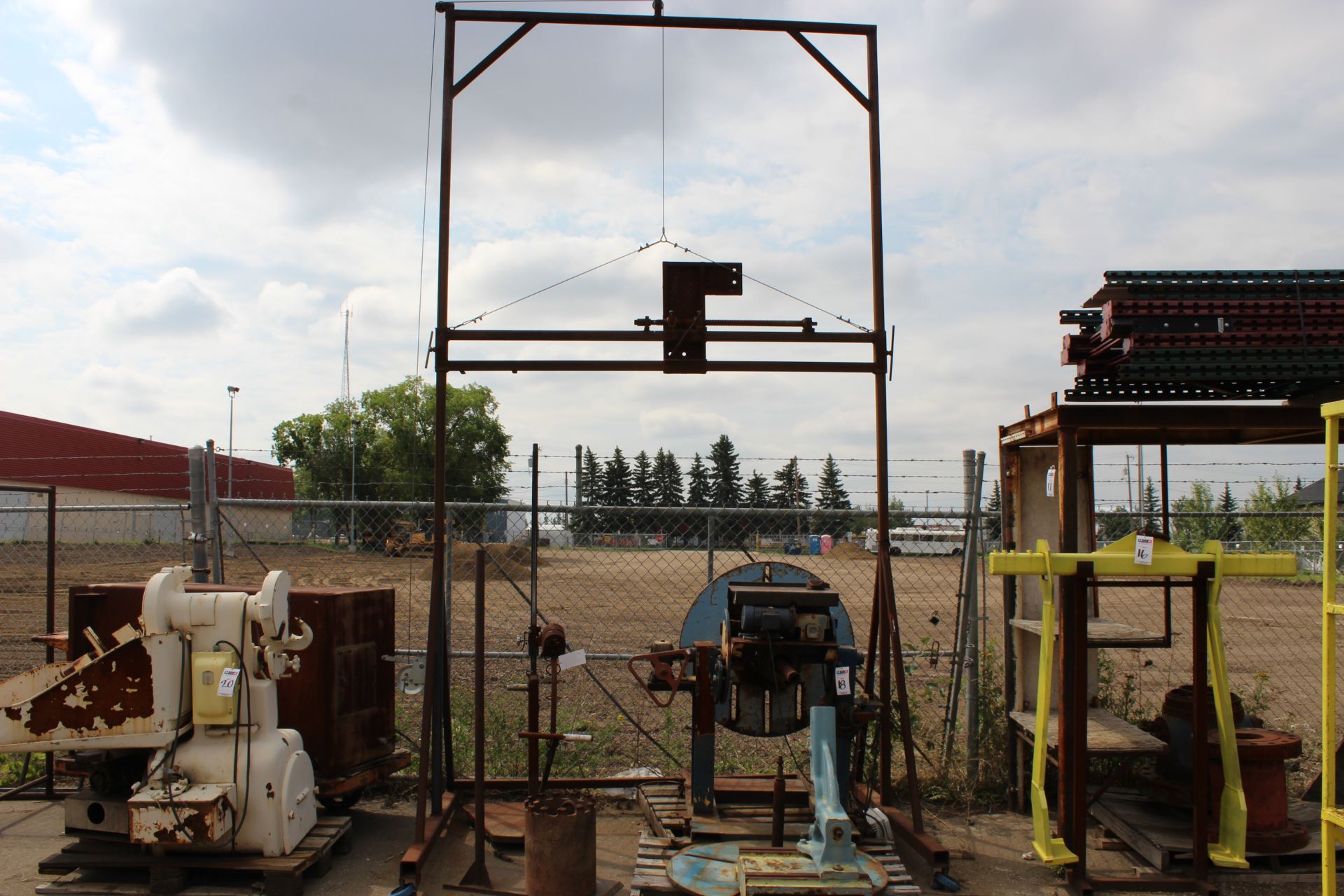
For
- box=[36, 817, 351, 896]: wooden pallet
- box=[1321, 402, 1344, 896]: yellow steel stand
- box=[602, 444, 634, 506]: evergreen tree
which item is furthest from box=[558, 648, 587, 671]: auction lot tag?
box=[602, 444, 634, 506]: evergreen tree

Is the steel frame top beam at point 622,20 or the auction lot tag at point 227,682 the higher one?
the steel frame top beam at point 622,20

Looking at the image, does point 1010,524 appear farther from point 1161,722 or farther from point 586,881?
point 586,881

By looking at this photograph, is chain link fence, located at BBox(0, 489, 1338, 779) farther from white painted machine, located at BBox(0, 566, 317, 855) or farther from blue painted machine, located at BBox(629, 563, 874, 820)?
white painted machine, located at BBox(0, 566, 317, 855)

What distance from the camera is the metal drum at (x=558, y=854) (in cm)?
424

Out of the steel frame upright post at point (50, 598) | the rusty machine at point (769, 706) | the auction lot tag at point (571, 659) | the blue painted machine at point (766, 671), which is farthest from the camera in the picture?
the steel frame upright post at point (50, 598)

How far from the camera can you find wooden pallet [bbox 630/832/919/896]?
4203mm

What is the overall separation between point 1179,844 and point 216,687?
4781 mm

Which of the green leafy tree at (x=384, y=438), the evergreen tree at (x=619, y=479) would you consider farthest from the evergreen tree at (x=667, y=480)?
the green leafy tree at (x=384, y=438)

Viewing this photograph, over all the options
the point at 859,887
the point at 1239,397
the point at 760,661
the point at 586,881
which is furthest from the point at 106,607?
the point at 1239,397

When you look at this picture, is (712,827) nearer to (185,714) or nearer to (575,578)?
(185,714)

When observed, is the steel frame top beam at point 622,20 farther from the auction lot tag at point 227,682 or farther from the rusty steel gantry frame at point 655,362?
the auction lot tag at point 227,682

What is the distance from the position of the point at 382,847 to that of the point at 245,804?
908 millimetres

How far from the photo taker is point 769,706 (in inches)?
202

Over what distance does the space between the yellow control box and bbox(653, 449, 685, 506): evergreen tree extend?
27.0 meters
